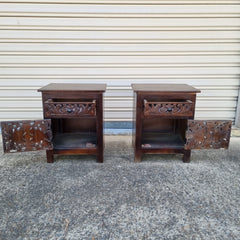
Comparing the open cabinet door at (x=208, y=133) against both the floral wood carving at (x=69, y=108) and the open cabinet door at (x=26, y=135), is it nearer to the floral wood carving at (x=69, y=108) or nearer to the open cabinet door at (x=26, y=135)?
the floral wood carving at (x=69, y=108)

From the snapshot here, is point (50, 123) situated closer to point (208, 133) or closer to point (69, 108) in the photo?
point (69, 108)

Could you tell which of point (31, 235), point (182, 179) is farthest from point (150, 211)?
point (31, 235)

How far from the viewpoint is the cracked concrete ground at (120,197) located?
133 centimetres

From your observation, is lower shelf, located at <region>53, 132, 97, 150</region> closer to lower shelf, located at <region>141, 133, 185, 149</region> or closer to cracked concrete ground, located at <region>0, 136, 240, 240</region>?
cracked concrete ground, located at <region>0, 136, 240, 240</region>

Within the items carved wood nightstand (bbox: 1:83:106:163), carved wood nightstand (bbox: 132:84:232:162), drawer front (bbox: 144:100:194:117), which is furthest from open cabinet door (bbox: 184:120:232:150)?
carved wood nightstand (bbox: 1:83:106:163)

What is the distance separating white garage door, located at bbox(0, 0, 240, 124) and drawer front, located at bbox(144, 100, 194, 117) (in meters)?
0.90

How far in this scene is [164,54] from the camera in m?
2.79

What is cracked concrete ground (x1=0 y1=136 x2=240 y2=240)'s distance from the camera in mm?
1332

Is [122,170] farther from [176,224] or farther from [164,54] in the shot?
[164,54]

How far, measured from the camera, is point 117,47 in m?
2.76

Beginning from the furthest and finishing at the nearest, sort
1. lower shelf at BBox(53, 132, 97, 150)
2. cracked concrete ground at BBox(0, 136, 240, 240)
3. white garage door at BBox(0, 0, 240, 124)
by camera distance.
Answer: white garage door at BBox(0, 0, 240, 124) → lower shelf at BBox(53, 132, 97, 150) → cracked concrete ground at BBox(0, 136, 240, 240)

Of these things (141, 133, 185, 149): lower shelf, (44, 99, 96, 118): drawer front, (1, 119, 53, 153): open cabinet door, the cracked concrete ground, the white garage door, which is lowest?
the cracked concrete ground

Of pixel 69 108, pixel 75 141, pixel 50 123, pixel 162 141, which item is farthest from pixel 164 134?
pixel 50 123

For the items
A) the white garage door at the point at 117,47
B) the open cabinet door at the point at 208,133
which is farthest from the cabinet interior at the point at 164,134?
the white garage door at the point at 117,47
